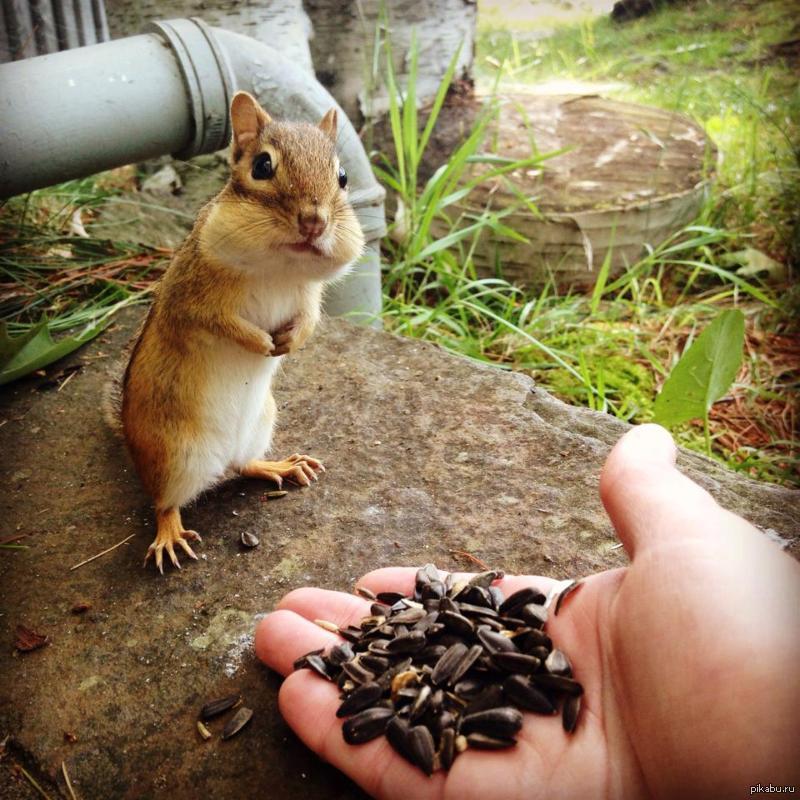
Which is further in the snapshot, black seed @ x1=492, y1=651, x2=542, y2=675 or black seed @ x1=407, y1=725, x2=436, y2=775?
black seed @ x1=492, y1=651, x2=542, y2=675

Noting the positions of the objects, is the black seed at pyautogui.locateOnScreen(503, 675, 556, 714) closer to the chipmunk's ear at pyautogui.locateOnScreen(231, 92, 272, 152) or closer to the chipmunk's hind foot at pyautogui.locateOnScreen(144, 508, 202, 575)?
the chipmunk's hind foot at pyautogui.locateOnScreen(144, 508, 202, 575)

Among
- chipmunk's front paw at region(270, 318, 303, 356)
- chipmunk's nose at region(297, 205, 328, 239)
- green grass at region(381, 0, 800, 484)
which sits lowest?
green grass at region(381, 0, 800, 484)

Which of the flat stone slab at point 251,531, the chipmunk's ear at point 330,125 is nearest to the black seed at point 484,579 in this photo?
the flat stone slab at point 251,531

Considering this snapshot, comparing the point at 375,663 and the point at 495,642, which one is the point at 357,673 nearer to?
the point at 375,663

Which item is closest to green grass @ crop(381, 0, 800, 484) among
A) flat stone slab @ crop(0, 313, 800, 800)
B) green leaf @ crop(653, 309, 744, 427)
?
green leaf @ crop(653, 309, 744, 427)

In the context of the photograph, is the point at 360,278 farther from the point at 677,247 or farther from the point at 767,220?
the point at 767,220

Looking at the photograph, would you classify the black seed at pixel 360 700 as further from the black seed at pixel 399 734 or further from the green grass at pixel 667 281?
the green grass at pixel 667 281

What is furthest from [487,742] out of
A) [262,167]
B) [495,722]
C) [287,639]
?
[262,167]
